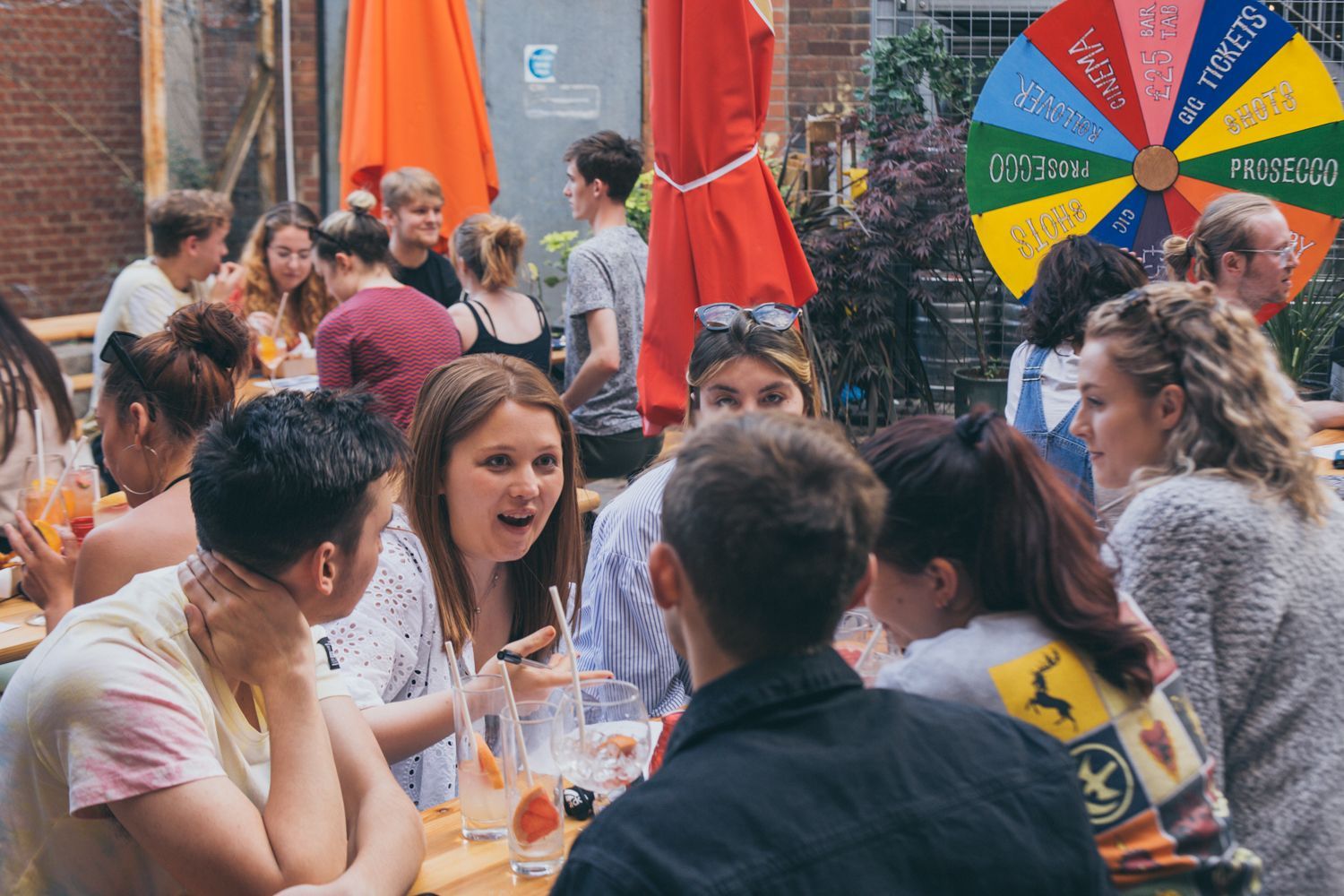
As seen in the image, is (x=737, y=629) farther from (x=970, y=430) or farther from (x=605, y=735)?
(x=605, y=735)

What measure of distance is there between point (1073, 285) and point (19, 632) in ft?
10.7

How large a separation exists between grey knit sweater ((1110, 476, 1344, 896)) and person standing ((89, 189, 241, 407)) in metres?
5.01

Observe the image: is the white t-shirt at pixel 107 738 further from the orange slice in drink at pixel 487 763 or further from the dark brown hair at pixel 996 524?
the dark brown hair at pixel 996 524

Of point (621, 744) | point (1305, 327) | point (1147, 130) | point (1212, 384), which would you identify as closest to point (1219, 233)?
point (1147, 130)

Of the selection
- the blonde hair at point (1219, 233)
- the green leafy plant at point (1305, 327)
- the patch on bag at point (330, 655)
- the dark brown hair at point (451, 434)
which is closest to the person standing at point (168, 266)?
the dark brown hair at point (451, 434)

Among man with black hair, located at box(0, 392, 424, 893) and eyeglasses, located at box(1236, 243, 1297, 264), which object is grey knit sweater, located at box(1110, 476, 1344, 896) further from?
eyeglasses, located at box(1236, 243, 1297, 264)

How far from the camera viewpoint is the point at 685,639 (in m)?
1.47

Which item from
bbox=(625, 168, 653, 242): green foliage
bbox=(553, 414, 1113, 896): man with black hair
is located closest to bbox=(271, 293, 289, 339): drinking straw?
bbox=(625, 168, 653, 242): green foliage

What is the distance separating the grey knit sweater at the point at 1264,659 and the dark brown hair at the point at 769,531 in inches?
35.1

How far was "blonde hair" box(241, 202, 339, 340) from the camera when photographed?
21.8 ft

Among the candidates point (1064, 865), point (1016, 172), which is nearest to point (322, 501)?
point (1064, 865)

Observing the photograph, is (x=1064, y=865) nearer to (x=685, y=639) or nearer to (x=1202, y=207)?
(x=685, y=639)

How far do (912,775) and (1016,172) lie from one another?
407 centimetres

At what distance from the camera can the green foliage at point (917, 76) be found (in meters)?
7.59
